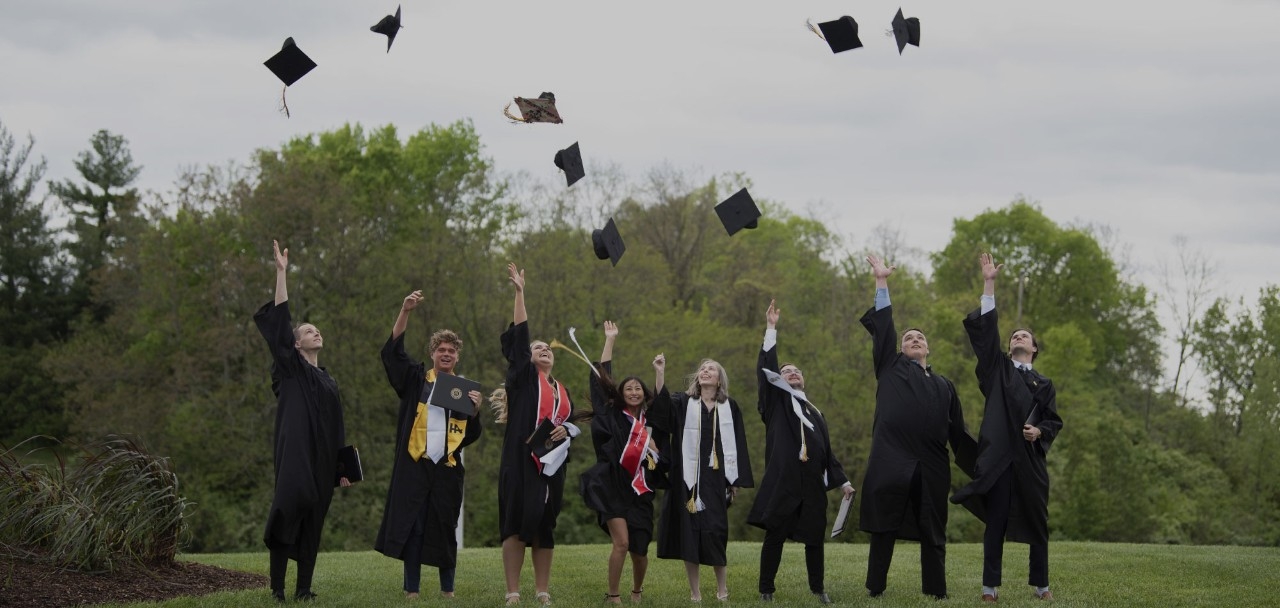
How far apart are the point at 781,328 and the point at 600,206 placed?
6.80 m

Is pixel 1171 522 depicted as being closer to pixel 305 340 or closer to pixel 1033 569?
pixel 1033 569

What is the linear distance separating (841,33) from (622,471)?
455 cm

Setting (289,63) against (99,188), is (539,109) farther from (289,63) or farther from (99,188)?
(99,188)

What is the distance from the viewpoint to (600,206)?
132ft

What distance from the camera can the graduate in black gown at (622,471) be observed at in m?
9.37

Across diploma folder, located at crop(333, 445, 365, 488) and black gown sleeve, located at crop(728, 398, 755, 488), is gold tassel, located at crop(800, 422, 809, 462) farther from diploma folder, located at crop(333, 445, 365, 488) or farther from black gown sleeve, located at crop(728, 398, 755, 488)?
diploma folder, located at crop(333, 445, 365, 488)

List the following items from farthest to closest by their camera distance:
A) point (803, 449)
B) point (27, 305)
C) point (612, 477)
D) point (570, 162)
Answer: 1. point (27, 305)
2. point (570, 162)
3. point (803, 449)
4. point (612, 477)

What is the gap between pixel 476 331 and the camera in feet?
107

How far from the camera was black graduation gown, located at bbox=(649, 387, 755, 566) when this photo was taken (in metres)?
9.37

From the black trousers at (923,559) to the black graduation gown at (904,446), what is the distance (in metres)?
0.04

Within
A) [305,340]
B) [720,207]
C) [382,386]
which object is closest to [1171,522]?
[382,386]

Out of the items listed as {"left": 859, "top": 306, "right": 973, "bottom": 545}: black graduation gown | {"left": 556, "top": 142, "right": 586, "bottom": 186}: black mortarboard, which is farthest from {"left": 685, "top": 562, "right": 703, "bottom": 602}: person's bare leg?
{"left": 556, "top": 142, "right": 586, "bottom": 186}: black mortarboard

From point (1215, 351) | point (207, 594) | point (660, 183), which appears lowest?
point (207, 594)

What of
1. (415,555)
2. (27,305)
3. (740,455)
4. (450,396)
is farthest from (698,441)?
(27,305)
